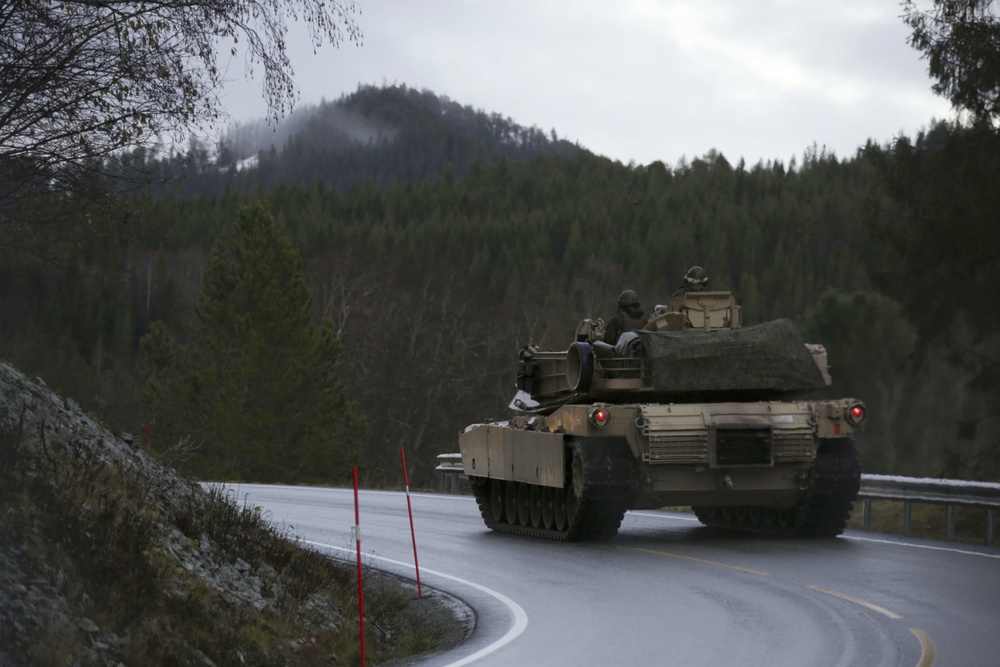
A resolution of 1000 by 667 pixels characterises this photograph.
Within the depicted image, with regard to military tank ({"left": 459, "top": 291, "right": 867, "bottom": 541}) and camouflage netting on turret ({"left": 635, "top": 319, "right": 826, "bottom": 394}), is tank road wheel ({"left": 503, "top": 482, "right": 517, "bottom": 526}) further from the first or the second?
camouflage netting on turret ({"left": 635, "top": 319, "right": 826, "bottom": 394})

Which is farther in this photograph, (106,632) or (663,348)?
(663,348)

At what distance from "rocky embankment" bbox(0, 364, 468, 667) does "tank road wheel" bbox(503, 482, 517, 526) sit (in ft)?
22.4

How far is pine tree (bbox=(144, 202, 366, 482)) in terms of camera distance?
56656 mm

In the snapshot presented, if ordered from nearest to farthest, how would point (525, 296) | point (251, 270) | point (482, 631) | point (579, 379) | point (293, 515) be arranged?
point (482, 631)
point (579, 379)
point (293, 515)
point (251, 270)
point (525, 296)

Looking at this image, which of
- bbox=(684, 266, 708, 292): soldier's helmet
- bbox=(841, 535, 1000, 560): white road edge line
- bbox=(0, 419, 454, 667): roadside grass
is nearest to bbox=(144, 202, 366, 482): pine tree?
bbox=(684, 266, 708, 292): soldier's helmet

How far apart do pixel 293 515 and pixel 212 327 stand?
33404mm

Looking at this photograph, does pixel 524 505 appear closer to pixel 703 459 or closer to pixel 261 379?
pixel 703 459

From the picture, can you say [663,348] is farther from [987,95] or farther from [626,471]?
[987,95]

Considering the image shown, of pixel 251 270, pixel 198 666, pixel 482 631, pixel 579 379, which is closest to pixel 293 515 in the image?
pixel 579 379

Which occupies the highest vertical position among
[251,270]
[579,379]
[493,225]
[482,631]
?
[493,225]

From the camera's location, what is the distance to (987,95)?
2755cm

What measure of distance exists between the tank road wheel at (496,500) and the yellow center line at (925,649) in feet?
36.4

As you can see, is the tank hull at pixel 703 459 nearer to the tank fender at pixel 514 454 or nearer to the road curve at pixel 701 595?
the tank fender at pixel 514 454

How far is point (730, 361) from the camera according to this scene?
2022 centimetres
